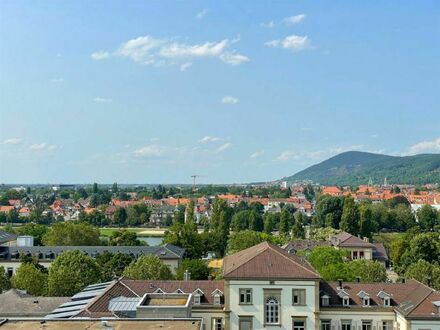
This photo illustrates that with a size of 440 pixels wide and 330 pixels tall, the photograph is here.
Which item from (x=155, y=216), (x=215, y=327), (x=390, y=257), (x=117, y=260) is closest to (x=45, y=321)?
(x=215, y=327)

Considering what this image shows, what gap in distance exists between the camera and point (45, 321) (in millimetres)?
24828

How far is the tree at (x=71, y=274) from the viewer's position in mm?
47688

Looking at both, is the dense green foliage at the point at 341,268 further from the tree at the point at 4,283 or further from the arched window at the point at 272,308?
the tree at the point at 4,283

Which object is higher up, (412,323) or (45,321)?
(45,321)

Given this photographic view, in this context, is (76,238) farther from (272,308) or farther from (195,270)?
(272,308)

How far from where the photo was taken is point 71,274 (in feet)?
160

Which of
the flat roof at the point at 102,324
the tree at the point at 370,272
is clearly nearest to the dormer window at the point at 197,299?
the flat roof at the point at 102,324

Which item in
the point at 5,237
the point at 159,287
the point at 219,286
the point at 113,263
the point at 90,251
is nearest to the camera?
the point at 159,287

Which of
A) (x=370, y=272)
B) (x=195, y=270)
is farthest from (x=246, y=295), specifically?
(x=370, y=272)

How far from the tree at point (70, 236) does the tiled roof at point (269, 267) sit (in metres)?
49.0

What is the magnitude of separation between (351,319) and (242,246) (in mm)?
39563

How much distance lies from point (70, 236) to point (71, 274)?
35924 mm

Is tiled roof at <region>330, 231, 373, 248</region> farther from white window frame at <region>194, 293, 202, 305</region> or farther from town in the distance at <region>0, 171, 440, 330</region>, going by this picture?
white window frame at <region>194, 293, 202, 305</region>

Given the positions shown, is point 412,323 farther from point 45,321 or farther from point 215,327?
point 45,321
